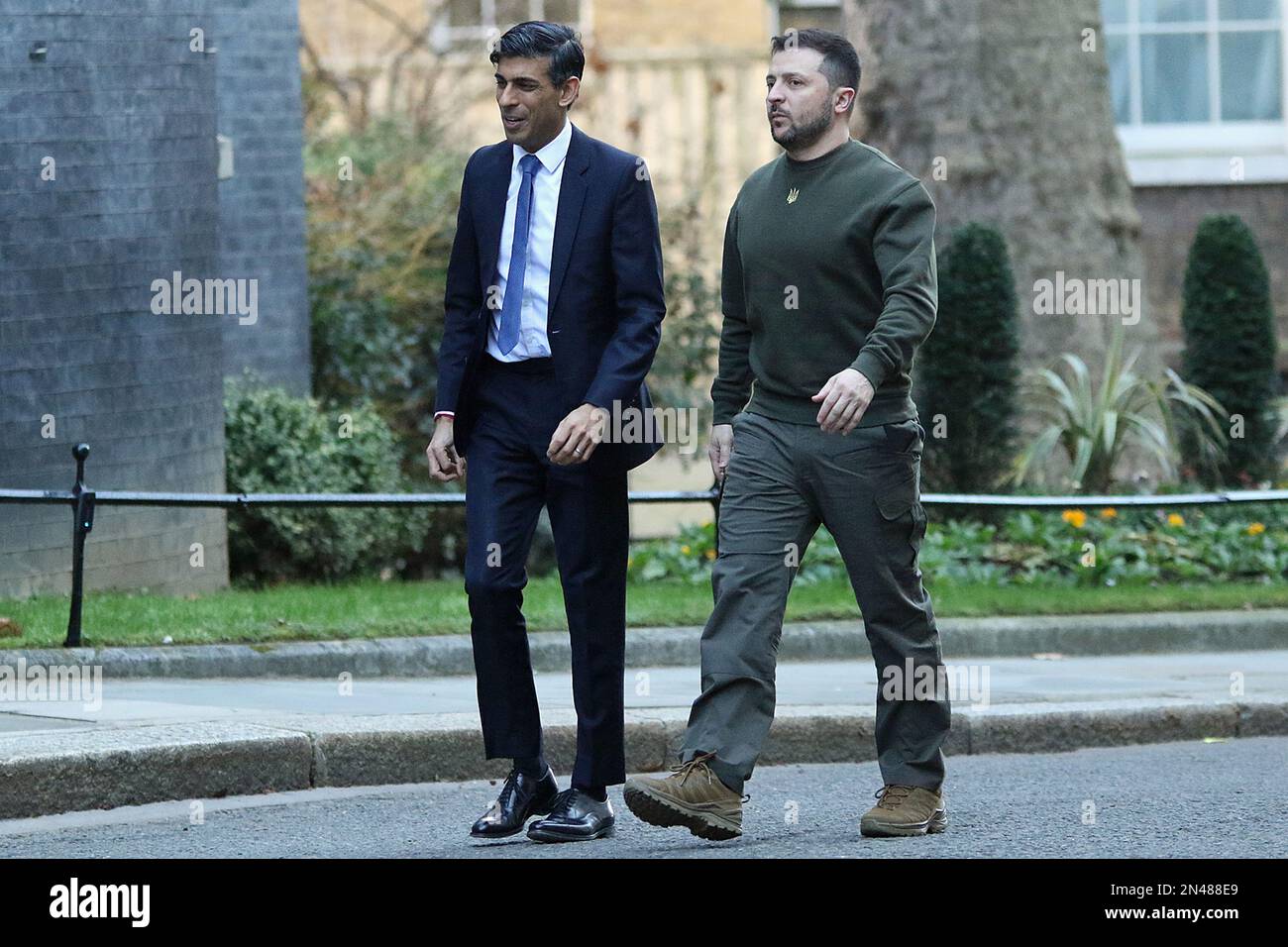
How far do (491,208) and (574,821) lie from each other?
5.20 ft

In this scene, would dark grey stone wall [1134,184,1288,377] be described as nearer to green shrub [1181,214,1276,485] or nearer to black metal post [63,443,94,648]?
green shrub [1181,214,1276,485]

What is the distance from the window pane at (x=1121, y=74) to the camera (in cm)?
1752

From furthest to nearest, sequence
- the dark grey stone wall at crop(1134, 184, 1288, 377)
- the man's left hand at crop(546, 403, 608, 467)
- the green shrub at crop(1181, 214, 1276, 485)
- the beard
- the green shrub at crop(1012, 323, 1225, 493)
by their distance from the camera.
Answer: the dark grey stone wall at crop(1134, 184, 1288, 377), the green shrub at crop(1181, 214, 1276, 485), the green shrub at crop(1012, 323, 1225, 493), the beard, the man's left hand at crop(546, 403, 608, 467)

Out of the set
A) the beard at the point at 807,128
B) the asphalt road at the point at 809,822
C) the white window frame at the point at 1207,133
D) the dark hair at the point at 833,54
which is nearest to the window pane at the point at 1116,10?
the white window frame at the point at 1207,133

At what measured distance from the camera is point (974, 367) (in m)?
12.0

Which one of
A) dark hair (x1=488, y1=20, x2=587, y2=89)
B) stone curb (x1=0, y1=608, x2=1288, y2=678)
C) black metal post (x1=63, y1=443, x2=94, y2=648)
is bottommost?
stone curb (x1=0, y1=608, x2=1288, y2=678)

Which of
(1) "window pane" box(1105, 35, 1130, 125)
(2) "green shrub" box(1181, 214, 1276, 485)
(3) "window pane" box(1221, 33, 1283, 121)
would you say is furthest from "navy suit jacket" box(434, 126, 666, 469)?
(3) "window pane" box(1221, 33, 1283, 121)

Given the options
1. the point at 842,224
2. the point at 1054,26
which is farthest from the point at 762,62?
the point at 842,224

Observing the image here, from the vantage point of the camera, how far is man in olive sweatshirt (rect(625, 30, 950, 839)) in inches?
218

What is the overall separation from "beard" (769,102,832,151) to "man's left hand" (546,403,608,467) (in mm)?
860

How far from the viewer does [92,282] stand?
9.98 m

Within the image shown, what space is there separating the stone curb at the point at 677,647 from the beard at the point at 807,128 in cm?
362
